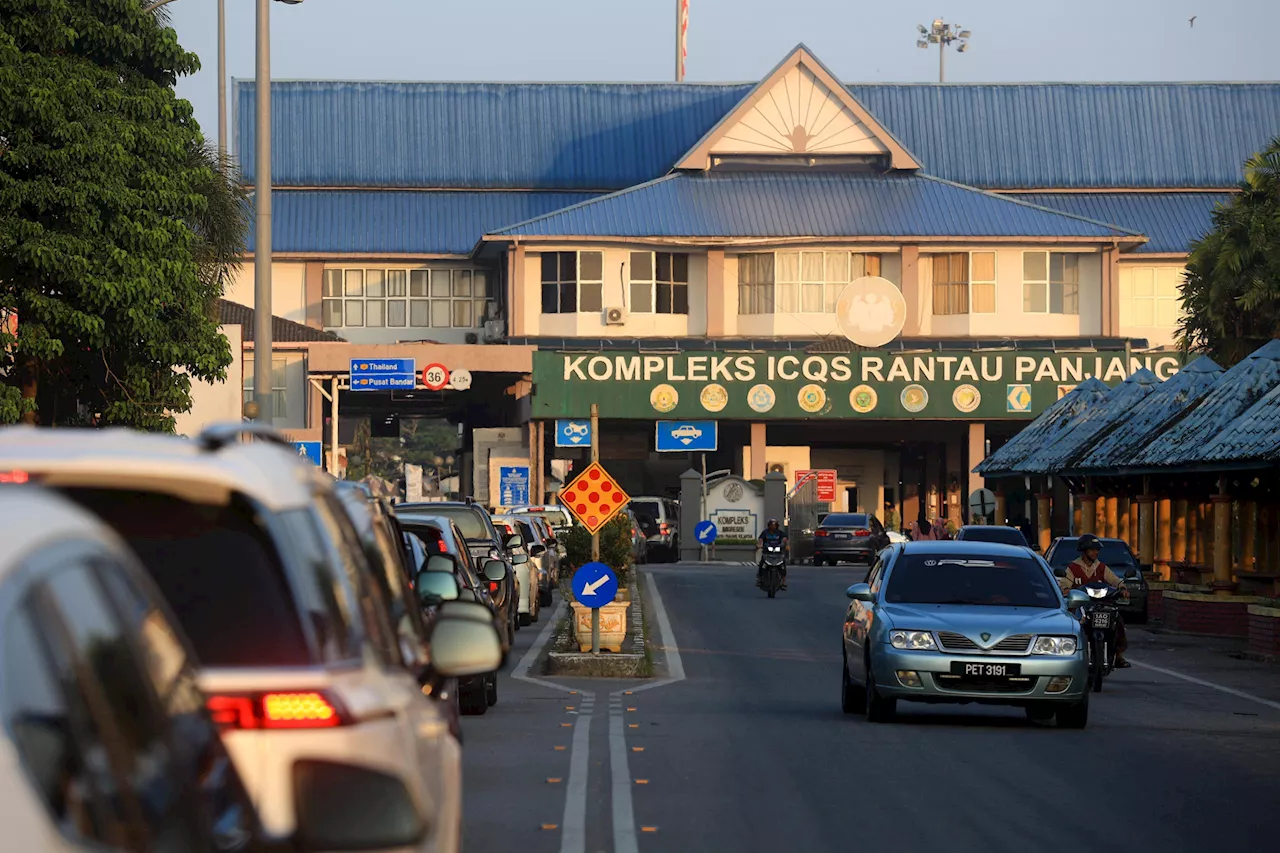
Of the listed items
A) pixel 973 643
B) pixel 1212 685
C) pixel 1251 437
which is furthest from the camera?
pixel 1251 437

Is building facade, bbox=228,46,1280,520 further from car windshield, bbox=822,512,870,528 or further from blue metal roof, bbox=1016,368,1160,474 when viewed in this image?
blue metal roof, bbox=1016,368,1160,474

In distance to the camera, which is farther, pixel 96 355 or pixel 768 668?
pixel 96 355

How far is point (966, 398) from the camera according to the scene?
6481cm

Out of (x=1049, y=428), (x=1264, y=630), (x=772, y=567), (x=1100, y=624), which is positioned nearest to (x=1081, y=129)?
(x=1049, y=428)

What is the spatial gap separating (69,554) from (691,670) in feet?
73.5

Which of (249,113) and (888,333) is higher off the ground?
(249,113)

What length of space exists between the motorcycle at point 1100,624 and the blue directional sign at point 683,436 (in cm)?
4102

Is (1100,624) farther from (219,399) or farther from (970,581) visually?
(219,399)

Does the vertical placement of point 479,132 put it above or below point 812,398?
above

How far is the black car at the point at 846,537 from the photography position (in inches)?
2293

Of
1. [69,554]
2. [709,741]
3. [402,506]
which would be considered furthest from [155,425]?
[69,554]

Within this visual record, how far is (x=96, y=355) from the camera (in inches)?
1240

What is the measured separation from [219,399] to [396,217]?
103ft

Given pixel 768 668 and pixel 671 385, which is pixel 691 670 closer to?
pixel 768 668
